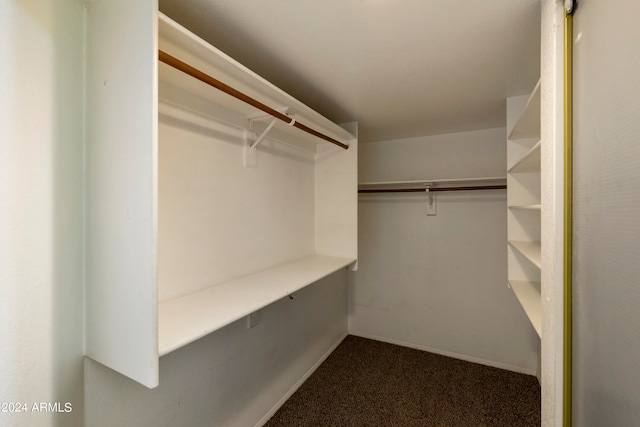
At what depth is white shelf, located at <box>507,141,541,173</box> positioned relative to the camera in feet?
4.21

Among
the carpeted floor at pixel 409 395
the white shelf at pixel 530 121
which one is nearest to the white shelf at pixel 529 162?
the white shelf at pixel 530 121

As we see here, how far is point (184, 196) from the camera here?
1.30 metres

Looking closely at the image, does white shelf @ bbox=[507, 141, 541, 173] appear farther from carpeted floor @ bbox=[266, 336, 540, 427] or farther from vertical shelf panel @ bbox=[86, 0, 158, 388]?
carpeted floor @ bbox=[266, 336, 540, 427]

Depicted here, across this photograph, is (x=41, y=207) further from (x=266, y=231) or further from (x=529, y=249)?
(x=529, y=249)

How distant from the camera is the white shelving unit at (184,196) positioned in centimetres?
78

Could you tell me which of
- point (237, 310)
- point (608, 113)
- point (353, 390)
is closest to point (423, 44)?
point (608, 113)

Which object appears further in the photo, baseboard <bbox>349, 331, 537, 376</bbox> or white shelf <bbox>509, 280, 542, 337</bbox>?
baseboard <bbox>349, 331, 537, 376</bbox>

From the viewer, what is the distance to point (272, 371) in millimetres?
1890

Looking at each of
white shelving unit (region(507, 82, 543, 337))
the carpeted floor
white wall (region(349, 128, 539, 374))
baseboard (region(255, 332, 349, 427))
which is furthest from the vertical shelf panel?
white wall (region(349, 128, 539, 374))

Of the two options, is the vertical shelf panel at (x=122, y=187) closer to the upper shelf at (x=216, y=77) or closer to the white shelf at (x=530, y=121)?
the upper shelf at (x=216, y=77)

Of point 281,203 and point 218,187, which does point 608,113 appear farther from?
point 281,203

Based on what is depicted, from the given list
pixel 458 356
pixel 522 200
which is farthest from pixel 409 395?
pixel 522 200

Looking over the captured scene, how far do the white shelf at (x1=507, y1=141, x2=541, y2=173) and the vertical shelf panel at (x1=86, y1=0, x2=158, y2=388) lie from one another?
5.03ft

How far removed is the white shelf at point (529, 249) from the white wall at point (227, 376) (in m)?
1.55
